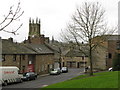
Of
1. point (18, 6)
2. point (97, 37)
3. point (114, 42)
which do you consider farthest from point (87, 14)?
point (114, 42)

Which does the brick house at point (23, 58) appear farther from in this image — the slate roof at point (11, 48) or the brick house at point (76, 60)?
the brick house at point (76, 60)

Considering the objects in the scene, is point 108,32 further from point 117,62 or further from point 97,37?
point 117,62

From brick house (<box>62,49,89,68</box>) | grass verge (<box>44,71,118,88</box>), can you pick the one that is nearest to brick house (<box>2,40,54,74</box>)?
grass verge (<box>44,71,118,88</box>)

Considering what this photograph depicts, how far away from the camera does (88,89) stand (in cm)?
1591

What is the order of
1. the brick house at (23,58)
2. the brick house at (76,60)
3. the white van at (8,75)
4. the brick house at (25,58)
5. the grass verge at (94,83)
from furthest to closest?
the brick house at (76,60) < the brick house at (25,58) < the brick house at (23,58) < the white van at (8,75) < the grass verge at (94,83)

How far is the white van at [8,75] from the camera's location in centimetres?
3034

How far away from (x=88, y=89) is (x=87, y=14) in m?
17.1

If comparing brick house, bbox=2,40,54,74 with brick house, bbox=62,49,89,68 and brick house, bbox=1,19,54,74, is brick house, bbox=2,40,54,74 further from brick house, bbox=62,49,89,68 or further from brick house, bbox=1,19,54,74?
brick house, bbox=62,49,89,68

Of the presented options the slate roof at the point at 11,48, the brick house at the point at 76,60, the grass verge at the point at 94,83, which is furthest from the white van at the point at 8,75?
the brick house at the point at 76,60

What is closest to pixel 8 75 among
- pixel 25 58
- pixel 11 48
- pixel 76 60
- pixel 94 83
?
pixel 11 48

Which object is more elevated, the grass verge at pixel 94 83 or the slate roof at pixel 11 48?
the slate roof at pixel 11 48

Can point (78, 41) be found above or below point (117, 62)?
above

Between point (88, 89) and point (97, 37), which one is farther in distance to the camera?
point (97, 37)

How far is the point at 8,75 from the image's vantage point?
31781mm
